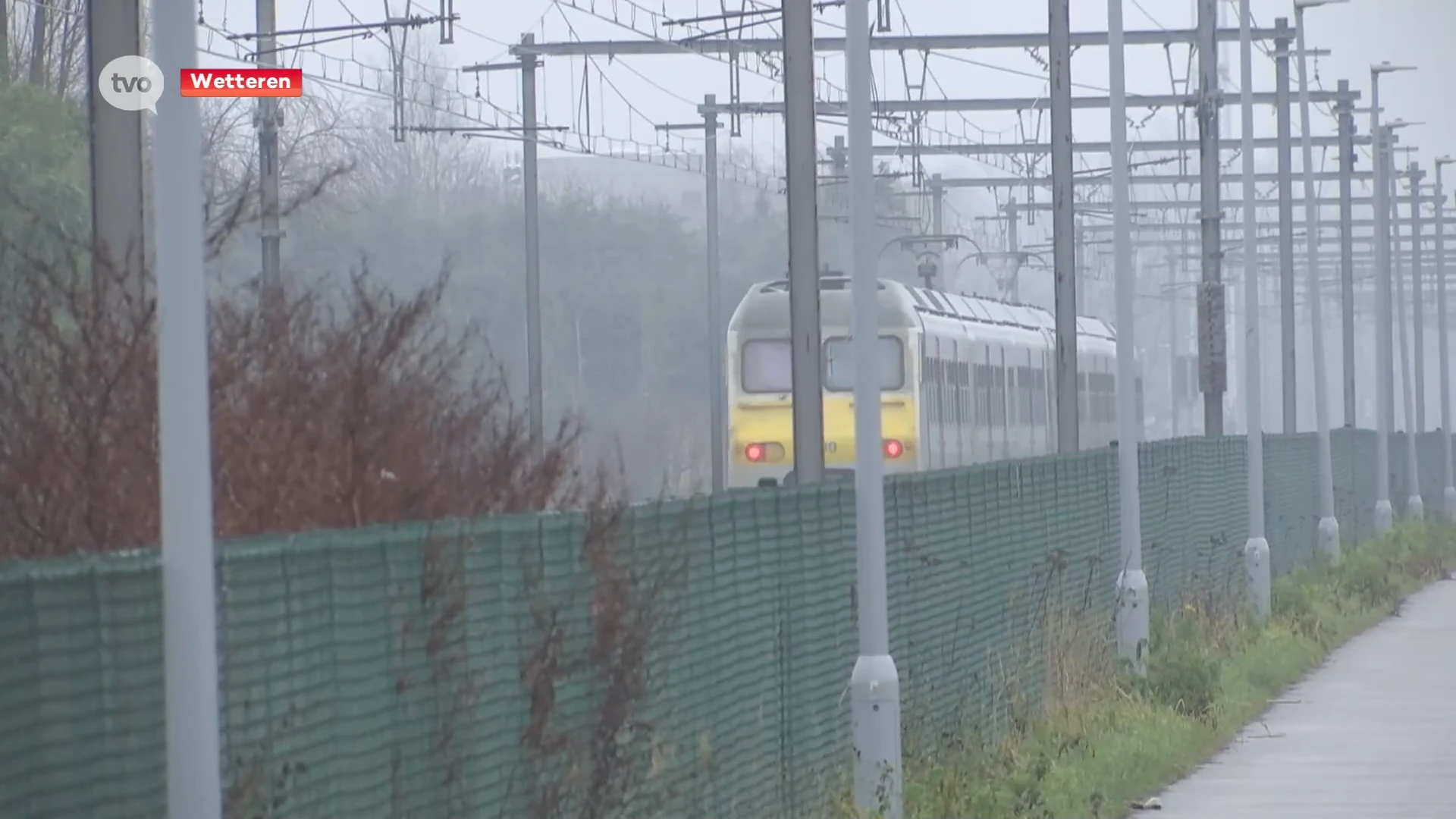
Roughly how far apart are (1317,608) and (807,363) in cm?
1245

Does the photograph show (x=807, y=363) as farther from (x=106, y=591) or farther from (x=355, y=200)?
(x=355, y=200)

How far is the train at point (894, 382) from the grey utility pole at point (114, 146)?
19.2 meters

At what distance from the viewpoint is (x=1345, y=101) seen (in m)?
44.4

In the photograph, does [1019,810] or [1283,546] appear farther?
[1283,546]

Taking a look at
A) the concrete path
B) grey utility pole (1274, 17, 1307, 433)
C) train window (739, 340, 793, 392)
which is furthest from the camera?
grey utility pole (1274, 17, 1307, 433)

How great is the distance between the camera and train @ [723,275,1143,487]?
3294 centimetres

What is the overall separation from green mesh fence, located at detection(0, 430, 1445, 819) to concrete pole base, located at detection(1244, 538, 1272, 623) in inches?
386

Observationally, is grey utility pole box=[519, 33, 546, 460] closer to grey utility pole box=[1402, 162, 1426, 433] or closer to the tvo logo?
the tvo logo

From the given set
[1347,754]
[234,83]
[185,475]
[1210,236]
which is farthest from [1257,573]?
[185,475]

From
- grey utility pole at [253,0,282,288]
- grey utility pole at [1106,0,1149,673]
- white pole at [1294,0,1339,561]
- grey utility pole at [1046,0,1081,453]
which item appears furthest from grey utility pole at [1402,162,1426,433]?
grey utility pole at [1106,0,1149,673]

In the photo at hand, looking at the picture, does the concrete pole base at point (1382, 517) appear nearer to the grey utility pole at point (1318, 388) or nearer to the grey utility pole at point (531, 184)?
the grey utility pole at point (1318, 388)

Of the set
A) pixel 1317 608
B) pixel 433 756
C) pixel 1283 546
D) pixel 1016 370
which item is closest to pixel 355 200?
pixel 1016 370

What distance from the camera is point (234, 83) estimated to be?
34.9 feet

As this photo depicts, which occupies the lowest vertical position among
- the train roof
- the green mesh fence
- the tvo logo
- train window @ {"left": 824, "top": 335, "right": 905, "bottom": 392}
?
the green mesh fence
